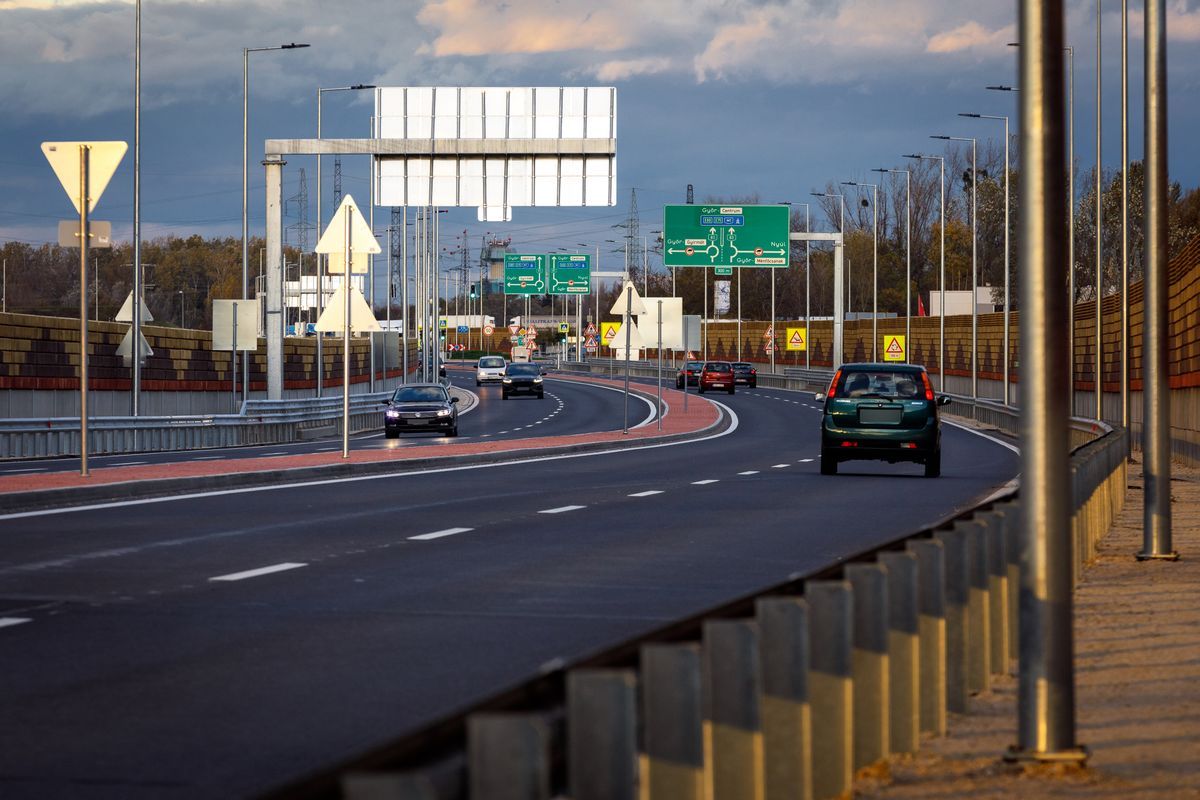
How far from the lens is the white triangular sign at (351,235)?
29.6 meters

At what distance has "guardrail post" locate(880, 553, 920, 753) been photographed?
7.44 m

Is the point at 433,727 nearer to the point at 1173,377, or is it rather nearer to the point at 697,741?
the point at 697,741

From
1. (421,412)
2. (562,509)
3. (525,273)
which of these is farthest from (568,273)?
(562,509)

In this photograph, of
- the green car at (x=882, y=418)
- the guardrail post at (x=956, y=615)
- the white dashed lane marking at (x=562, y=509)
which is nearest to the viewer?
the guardrail post at (x=956, y=615)

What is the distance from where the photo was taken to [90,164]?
24.9 meters

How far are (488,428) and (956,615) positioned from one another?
53.4m

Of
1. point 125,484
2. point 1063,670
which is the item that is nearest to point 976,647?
point 1063,670

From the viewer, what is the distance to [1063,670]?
24.0ft

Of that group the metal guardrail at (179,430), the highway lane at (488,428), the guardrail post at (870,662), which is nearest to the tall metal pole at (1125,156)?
the highway lane at (488,428)

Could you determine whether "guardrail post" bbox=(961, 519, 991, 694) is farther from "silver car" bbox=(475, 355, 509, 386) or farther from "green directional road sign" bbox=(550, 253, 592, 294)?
"green directional road sign" bbox=(550, 253, 592, 294)

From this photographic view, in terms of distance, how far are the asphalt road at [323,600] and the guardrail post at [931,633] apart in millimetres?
2014

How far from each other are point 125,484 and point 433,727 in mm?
20252

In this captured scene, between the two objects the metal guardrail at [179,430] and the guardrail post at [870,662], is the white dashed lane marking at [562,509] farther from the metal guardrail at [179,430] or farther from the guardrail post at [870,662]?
the metal guardrail at [179,430]

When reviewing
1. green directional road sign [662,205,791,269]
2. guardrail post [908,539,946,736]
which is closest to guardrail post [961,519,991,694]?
guardrail post [908,539,946,736]
